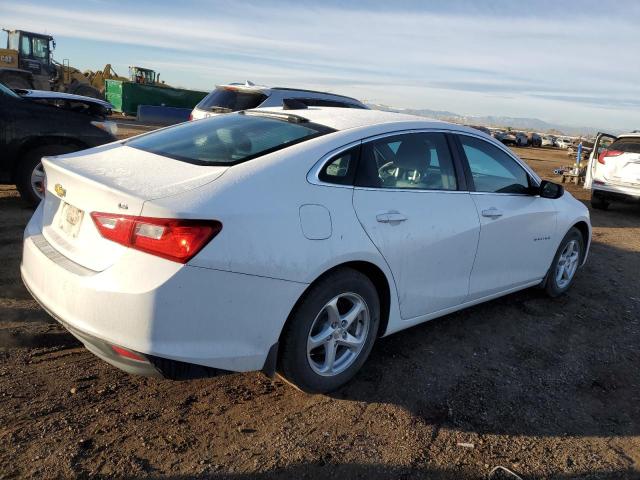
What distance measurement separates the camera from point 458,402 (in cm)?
343

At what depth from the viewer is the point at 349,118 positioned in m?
3.78

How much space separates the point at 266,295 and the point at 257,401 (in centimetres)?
81

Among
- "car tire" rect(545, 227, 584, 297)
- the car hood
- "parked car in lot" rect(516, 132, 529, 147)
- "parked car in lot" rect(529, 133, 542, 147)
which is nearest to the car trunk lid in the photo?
"car tire" rect(545, 227, 584, 297)

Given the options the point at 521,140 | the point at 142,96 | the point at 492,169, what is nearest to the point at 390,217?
the point at 492,169

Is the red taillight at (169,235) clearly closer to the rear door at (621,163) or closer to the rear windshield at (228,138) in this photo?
the rear windshield at (228,138)

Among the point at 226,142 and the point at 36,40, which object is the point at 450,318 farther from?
the point at 36,40

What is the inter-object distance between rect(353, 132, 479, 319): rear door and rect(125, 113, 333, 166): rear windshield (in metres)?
0.48

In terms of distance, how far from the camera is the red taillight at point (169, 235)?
2.56 metres

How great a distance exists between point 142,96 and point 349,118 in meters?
31.4

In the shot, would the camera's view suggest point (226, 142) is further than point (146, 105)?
No

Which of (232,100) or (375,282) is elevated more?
(232,100)

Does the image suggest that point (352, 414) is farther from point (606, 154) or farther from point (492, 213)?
point (606, 154)

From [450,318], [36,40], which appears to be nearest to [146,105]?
[36,40]

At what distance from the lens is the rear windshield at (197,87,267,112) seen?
8.84 meters
